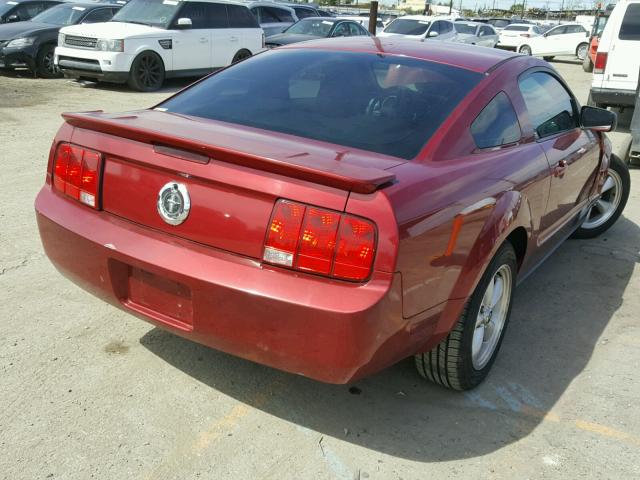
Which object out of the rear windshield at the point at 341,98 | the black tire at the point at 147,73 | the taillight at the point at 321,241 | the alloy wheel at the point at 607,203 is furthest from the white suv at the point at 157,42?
the taillight at the point at 321,241

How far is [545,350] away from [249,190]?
6.88 ft

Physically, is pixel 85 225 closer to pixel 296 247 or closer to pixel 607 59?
pixel 296 247

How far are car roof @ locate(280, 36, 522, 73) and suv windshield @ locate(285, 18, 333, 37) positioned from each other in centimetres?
1235

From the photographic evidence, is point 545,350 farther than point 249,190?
Yes

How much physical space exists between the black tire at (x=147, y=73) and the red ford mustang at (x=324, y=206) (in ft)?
29.7

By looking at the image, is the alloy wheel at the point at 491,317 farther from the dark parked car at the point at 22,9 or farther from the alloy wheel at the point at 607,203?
the dark parked car at the point at 22,9

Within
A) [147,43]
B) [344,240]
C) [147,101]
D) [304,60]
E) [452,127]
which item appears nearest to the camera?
[344,240]

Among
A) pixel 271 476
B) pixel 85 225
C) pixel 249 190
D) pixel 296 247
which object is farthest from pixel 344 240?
pixel 85 225

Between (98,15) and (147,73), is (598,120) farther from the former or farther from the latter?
Result: (98,15)

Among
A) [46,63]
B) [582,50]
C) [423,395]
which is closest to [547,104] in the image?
[423,395]

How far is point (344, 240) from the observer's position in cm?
233

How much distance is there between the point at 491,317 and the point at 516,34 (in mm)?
26906

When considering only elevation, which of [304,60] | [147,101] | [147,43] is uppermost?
[304,60]

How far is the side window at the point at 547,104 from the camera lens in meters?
3.73
